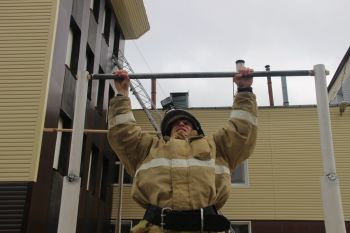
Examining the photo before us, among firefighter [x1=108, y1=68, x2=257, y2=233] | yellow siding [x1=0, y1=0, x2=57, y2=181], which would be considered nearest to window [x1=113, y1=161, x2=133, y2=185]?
yellow siding [x1=0, y1=0, x2=57, y2=181]

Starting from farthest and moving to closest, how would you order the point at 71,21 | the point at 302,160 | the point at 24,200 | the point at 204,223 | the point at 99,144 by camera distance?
the point at 302,160, the point at 99,144, the point at 71,21, the point at 24,200, the point at 204,223

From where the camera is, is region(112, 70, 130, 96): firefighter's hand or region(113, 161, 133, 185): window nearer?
region(112, 70, 130, 96): firefighter's hand

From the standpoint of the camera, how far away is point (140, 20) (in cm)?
2209

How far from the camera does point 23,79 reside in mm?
12711

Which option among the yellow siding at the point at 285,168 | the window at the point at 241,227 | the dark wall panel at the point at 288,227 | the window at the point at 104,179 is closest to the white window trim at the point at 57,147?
the window at the point at 104,179

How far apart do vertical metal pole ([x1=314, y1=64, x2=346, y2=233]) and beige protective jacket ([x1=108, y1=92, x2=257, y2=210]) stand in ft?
1.95

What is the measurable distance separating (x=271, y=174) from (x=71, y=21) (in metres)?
9.51

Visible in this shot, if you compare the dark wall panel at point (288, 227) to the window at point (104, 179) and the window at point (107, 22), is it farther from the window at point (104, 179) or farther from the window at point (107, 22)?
the window at point (107, 22)

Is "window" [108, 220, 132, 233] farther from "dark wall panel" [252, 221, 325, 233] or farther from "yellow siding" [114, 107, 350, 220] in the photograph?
"dark wall panel" [252, 221, 325, 233]

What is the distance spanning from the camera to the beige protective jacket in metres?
3.71

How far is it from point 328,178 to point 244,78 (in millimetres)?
1125

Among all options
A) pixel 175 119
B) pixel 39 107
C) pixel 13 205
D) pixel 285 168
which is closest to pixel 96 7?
pixel 39 107

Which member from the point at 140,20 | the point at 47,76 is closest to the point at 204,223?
the point at 47,76

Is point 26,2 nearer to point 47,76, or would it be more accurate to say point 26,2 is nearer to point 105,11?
point 47,76
